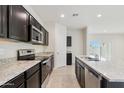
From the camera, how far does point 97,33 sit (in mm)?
11625

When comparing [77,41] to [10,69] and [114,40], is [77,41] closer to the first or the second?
[114,40]

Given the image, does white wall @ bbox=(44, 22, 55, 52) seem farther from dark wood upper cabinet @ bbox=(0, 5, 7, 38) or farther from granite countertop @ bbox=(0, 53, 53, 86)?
dark wood upper cabinet @ bbox=(0, 5, 7, 38)

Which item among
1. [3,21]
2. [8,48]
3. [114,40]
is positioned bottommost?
[8,48]

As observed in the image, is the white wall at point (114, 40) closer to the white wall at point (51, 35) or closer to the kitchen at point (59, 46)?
the kitchen at point (59, 46)

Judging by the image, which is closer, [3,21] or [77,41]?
[3,21]

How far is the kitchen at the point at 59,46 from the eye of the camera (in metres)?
1.98

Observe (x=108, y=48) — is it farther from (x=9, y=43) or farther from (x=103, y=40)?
(x=9, y=43)

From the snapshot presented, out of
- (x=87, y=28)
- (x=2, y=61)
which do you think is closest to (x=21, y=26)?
(x=2, y=61)

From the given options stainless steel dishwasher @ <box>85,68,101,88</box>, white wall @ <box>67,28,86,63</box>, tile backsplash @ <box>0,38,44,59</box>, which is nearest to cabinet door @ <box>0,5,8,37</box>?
tile backsplash @ <box>0,38,44,59</box>

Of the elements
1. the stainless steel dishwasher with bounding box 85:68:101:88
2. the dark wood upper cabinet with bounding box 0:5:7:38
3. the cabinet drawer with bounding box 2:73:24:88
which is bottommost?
the stainless steel dishwasher with bounding box 85:68:101:88

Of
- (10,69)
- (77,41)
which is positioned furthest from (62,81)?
(77,41)

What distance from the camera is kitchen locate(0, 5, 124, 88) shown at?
1.98m

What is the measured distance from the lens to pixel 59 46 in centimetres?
809

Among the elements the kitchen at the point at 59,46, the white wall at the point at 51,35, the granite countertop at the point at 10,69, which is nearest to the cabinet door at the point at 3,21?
the kitchen at the point at 59,46
